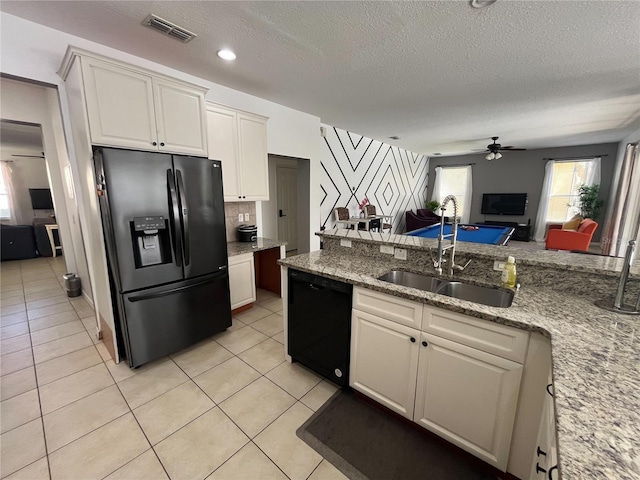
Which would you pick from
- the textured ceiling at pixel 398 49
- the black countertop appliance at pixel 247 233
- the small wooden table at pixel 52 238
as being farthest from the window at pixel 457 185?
the small wooden table at pixel 52 238

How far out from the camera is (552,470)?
2.37 feet

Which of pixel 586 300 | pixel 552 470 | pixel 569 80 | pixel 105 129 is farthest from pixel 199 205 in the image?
pixel 569 80

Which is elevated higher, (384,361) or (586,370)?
(586,370)

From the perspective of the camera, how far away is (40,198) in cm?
661

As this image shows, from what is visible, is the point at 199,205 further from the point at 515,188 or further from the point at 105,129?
the point at 515,188

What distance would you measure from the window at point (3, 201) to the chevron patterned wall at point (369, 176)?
7.96 m

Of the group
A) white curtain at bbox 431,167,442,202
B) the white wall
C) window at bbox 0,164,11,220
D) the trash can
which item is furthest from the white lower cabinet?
window at bbox 0,164,11,220

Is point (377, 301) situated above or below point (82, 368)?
above

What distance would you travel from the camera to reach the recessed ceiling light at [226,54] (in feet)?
7.60

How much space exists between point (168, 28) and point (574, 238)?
6515mm

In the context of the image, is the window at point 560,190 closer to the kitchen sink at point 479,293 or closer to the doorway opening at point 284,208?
the doorway opening at point 284,208

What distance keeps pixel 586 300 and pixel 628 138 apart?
7.10 meters

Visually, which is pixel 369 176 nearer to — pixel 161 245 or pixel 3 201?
pixel 161 245

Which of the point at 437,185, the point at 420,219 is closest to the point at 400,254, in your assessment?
the point at 420,219
